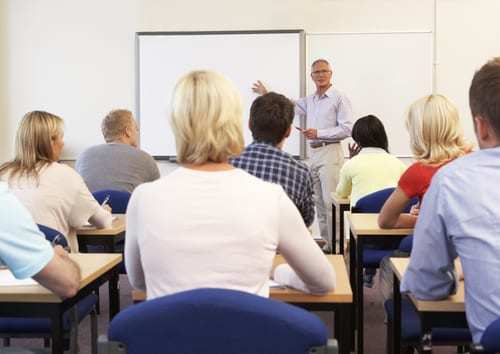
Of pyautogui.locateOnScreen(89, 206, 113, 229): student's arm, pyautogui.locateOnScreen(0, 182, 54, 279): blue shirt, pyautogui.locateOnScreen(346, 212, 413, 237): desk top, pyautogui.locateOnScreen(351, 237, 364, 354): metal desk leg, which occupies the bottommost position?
pyautogui.locateOnScreen(351, 237, 364, 354): metal desk leg

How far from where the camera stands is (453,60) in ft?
21.2

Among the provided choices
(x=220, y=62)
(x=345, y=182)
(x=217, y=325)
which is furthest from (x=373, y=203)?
(x=220, y=62)

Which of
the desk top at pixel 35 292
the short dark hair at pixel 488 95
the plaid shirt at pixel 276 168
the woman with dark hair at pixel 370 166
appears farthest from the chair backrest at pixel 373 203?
the short dark hair at pixel 488 95

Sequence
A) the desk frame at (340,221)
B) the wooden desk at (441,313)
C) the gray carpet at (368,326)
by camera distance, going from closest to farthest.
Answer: the wooden desk at (441,313) < the gray carpet at (368,326) < the desk frame at (340,221)

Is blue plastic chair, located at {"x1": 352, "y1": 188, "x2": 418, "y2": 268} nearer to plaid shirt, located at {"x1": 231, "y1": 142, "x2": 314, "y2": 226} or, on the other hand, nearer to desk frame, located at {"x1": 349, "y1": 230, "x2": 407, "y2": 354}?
desk frame, located at {"x1": 349, "y1": 230, "x2": 407, "y2": 354}

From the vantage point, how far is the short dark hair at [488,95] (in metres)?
1.65

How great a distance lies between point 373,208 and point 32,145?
1.89 m

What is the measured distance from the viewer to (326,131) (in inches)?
252

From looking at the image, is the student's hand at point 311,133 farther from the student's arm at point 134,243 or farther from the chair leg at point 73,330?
the student's arm at point 134,243

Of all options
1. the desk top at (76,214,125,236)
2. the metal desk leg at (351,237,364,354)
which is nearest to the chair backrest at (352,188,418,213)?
the metal desk leg at (351,237,364,354)

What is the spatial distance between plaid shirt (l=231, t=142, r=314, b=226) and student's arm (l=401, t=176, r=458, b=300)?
108cm

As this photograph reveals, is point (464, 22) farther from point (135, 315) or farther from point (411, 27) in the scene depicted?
point (135, 315)

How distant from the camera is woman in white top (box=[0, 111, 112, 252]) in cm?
304

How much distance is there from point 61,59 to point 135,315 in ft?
19.6
